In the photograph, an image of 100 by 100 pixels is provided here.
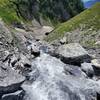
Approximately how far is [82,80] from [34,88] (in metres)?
7.98

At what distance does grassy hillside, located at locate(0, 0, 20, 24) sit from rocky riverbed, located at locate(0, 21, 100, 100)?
86.4 meters

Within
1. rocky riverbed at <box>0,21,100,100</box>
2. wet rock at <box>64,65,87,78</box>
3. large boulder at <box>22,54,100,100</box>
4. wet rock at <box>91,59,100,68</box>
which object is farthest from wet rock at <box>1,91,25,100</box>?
wet rock at <box>91,59,100,68</box>

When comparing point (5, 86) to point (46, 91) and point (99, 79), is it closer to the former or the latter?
point (46, 91)

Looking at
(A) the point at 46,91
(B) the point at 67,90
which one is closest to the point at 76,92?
(B) the point at 67,90

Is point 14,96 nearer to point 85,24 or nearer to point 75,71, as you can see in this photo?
point 75,71

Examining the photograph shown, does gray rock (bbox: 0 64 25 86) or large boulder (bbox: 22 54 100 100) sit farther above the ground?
gray rock (bbox: 0 64 25 86)

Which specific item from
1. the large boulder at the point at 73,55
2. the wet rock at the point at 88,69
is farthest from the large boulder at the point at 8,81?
the large boulder at the point at 73,55

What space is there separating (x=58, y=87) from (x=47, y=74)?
23.5ft

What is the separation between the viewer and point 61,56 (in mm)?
65688

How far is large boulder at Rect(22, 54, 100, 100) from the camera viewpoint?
47594 mm

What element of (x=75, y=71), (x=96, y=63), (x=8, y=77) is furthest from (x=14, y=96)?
(x=96, y=63)

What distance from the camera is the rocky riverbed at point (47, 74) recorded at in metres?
47.4

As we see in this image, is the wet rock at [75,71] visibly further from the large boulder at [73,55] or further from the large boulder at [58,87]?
the large boulder at [73,55]

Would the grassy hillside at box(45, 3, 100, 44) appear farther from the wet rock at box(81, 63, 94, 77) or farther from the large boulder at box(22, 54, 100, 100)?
the large boulder at box(22, 54, 100, 100)
